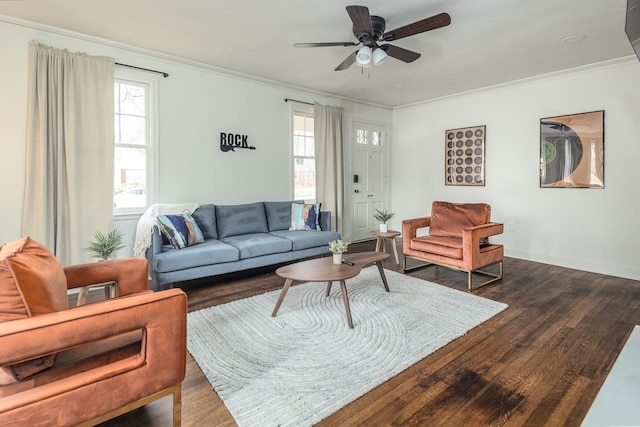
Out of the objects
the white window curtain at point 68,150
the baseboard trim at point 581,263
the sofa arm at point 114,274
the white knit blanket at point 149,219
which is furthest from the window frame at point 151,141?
the baseboard trim at point 581,263

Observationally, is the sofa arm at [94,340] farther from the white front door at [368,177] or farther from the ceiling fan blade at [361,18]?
the white front door at [368,177]

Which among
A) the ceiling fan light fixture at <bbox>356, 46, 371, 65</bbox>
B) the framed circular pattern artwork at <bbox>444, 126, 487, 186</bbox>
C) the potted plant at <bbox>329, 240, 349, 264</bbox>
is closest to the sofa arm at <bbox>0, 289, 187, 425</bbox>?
the potted plant at <bbox>329, 240, 349, 264</bbox>

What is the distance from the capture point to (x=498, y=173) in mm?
5051

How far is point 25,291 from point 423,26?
2.94m

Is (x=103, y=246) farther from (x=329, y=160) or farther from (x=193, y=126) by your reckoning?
(x=329, y=160)

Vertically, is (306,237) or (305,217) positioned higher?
(305,217)

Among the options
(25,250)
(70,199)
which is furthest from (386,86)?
(25,250)

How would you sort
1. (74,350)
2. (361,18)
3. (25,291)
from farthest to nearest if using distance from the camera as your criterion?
(361,18)
(74,350)
(25,291)

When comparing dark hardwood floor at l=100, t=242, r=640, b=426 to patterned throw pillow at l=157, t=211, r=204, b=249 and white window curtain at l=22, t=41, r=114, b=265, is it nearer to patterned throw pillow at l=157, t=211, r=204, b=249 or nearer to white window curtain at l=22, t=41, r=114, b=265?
patterned throw pillow at l=157, t=211, r=204, b=249

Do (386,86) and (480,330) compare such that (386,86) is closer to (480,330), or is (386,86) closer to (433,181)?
(433,181)

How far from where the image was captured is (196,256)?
3.34 meters

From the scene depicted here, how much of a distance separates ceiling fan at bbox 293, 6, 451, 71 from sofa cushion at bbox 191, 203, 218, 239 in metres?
2.24

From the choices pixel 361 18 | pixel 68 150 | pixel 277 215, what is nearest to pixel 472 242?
pixel 361 18

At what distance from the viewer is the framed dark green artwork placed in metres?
4.06
